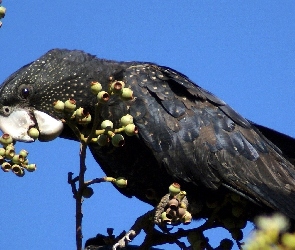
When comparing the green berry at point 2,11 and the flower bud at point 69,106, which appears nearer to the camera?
the green berry at point 2,11

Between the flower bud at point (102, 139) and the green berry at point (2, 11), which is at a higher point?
the green berry at point (2, 11)

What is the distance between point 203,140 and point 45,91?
45.4 inches

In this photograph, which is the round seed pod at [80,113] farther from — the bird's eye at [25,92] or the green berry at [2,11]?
the bird's eye at [25,92]

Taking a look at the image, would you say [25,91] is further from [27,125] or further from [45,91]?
[27,125]

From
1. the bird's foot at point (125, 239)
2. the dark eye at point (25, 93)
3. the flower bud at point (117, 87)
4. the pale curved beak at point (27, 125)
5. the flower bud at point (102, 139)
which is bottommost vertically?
the bird's foot at point (125, 239)

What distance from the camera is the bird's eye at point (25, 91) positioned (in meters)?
3.61

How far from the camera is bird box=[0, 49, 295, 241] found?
3219 mm

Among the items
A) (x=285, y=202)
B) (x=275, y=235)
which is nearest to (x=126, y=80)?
(x=285, y=202)

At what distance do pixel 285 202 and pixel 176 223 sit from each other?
0.76m

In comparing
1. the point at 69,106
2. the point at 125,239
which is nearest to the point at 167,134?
the point at 125,239

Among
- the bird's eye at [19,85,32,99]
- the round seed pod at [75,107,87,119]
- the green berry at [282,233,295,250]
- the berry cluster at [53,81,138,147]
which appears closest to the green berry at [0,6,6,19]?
the berry cluster at [53,81,138,147]

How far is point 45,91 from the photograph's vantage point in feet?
12.0

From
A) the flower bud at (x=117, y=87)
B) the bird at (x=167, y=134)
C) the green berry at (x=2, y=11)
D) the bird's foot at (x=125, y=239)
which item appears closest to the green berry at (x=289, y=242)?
the green berry at (x=2, y=11)

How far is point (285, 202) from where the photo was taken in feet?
10.2
